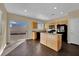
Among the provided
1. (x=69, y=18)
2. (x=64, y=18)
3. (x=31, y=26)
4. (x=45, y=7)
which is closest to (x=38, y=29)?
(x=31, y=26)

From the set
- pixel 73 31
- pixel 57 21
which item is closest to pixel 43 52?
pixel 73 31

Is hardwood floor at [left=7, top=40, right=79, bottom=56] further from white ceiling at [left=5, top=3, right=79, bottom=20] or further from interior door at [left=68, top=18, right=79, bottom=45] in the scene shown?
white ceiling at [left=5, top=3, right=79, bottom=20]

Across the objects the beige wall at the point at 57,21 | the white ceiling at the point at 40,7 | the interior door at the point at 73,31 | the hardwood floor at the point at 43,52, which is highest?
the white ceiling at the point at 40,7

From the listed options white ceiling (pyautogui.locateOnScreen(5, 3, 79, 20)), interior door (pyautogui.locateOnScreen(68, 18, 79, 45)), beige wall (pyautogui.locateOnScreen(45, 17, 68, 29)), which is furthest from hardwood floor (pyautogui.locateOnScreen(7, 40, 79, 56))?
beige wall (pyautogui.locateOnScreen(45, 17, 68, 29))

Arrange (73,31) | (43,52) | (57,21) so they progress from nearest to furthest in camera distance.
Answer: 1. (43,52)
2. (73,31)
3. (57,21)

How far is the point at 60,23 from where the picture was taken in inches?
327

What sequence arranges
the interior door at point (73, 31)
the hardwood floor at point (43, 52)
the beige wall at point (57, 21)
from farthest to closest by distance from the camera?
the beige wall at point (57, 21) → the interior door at point (73, 31) → the hardwood floor at point (43, 52)

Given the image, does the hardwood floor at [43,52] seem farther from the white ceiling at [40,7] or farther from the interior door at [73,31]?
the white ceiling at [40,7]

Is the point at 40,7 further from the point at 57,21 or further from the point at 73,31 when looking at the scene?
the point at 57,21

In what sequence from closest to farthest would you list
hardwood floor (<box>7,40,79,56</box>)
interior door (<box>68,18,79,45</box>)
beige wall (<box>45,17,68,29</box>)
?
hardwood floor (<box>7,40,79,56</box>) < interior door (<box>68,18,79,45</box>) < beige wall (<box>45,17,68,29</box>)

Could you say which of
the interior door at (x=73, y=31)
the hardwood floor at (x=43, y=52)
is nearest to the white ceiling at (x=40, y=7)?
the interior door at (x=73, y=31)

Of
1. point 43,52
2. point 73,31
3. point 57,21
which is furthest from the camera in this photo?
point 57,21

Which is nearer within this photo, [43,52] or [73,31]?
[43,52]

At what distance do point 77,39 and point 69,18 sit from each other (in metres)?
1.50
